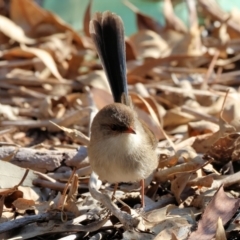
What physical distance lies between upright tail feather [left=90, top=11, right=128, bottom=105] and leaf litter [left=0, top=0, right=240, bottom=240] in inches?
14.2

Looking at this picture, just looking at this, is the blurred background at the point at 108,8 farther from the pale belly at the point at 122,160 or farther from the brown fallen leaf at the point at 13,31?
the pale belly at the point at 122,160

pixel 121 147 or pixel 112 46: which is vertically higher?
pixel 112 46

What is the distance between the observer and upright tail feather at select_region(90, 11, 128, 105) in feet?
11.8

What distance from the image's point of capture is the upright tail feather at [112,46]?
3.61m

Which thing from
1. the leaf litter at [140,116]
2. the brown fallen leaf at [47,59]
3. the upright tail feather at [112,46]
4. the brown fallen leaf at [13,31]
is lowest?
the leaf litter at [140,116]

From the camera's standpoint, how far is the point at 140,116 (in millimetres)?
4016

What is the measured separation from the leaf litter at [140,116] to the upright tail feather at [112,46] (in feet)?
1.19

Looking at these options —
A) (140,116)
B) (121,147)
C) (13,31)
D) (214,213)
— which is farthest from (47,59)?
(214,213)

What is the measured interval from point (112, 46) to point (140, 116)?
1.87 ft

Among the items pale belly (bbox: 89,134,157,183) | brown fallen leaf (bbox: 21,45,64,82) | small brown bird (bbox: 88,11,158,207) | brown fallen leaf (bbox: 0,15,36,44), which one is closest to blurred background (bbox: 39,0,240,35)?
brown fallen leaf (bbox: 0,15,36,44)

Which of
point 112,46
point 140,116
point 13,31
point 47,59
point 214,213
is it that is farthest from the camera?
point 13,31

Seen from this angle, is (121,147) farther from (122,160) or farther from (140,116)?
(140,116)

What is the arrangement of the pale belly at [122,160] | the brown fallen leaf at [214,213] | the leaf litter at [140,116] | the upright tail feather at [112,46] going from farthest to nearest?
the upright tail feather at [112,46], the pale belly at [122,160], the leaf litter at [140,116], the brown fallen leaf at [214,213]

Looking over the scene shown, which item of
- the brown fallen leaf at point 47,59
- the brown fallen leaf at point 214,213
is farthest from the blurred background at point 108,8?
the brown fallen leaf at point 214,213
